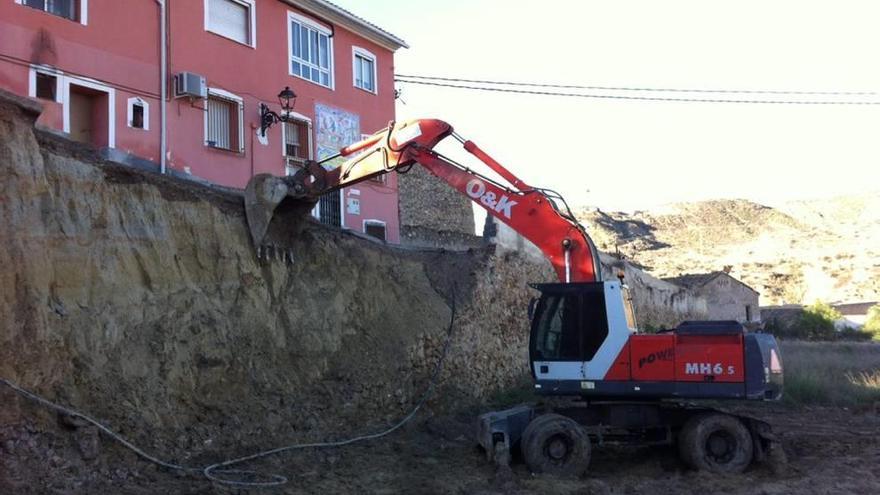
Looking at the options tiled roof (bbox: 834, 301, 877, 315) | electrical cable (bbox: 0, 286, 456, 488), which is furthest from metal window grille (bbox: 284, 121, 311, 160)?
tiled roof (bbox: 834, 301, 877, 315)

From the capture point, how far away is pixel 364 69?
23.3 metres

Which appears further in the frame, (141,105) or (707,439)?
(141,105)

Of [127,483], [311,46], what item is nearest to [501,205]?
[127,483]

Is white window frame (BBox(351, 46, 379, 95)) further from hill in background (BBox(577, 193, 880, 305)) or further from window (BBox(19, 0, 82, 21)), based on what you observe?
hill in background (BBox(577, 193, 880, 305))

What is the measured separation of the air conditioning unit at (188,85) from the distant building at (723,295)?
31.0 meters

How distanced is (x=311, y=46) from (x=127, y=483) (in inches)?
576

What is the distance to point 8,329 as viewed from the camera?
9219mm

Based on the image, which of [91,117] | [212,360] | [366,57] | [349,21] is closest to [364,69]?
[366,57]

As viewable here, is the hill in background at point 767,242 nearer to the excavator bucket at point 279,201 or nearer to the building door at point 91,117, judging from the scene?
the excavator bucket at point 279,201

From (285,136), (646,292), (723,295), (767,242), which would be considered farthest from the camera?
(767,242)

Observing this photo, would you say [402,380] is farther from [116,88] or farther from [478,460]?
[116,88]

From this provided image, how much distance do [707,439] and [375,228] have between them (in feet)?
43.1

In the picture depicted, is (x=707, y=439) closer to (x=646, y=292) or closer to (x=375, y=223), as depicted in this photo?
(x=375, y=223)

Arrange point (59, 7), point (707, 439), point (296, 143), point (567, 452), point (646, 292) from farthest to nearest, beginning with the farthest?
point (646, 292)
point (296, 143)
point (59, 7)
point (707, 439)
point (567, 452)
